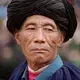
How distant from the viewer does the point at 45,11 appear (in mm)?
1450

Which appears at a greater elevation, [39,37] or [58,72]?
[39,37]

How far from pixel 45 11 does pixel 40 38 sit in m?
0.11

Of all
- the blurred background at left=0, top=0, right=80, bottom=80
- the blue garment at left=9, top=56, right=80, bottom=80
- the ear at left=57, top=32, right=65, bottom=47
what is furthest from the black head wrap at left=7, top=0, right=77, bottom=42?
the blurred background at left=0, top=0, right=80, bottom=80

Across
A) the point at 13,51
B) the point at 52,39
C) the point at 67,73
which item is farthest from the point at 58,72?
the point at 13,51

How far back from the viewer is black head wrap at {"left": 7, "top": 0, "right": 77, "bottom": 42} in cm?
146

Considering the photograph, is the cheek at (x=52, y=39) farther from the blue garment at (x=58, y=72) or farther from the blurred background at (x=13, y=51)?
the blurred background at (x=13, y=51)

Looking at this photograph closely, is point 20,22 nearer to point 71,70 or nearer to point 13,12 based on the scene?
point 13,12

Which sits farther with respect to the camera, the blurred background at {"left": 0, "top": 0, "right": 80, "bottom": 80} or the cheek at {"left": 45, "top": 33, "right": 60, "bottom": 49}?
the blurred background at {"left": 0, "top": 0, "right": 80, "bottom": 80}

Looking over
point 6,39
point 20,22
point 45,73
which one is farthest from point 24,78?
point 6,39

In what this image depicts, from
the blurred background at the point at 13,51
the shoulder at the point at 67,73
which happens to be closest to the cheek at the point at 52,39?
the shoulder at the point at 67,73

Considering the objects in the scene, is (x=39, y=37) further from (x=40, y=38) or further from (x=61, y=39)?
(x=61, y=39)

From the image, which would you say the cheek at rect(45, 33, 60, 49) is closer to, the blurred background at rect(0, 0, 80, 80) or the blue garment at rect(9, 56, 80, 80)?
the blue garment at rect(9, 56, 80, 80)

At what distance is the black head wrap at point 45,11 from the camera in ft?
4.78

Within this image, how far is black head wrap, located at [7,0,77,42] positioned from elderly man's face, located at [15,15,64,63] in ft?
0.07
